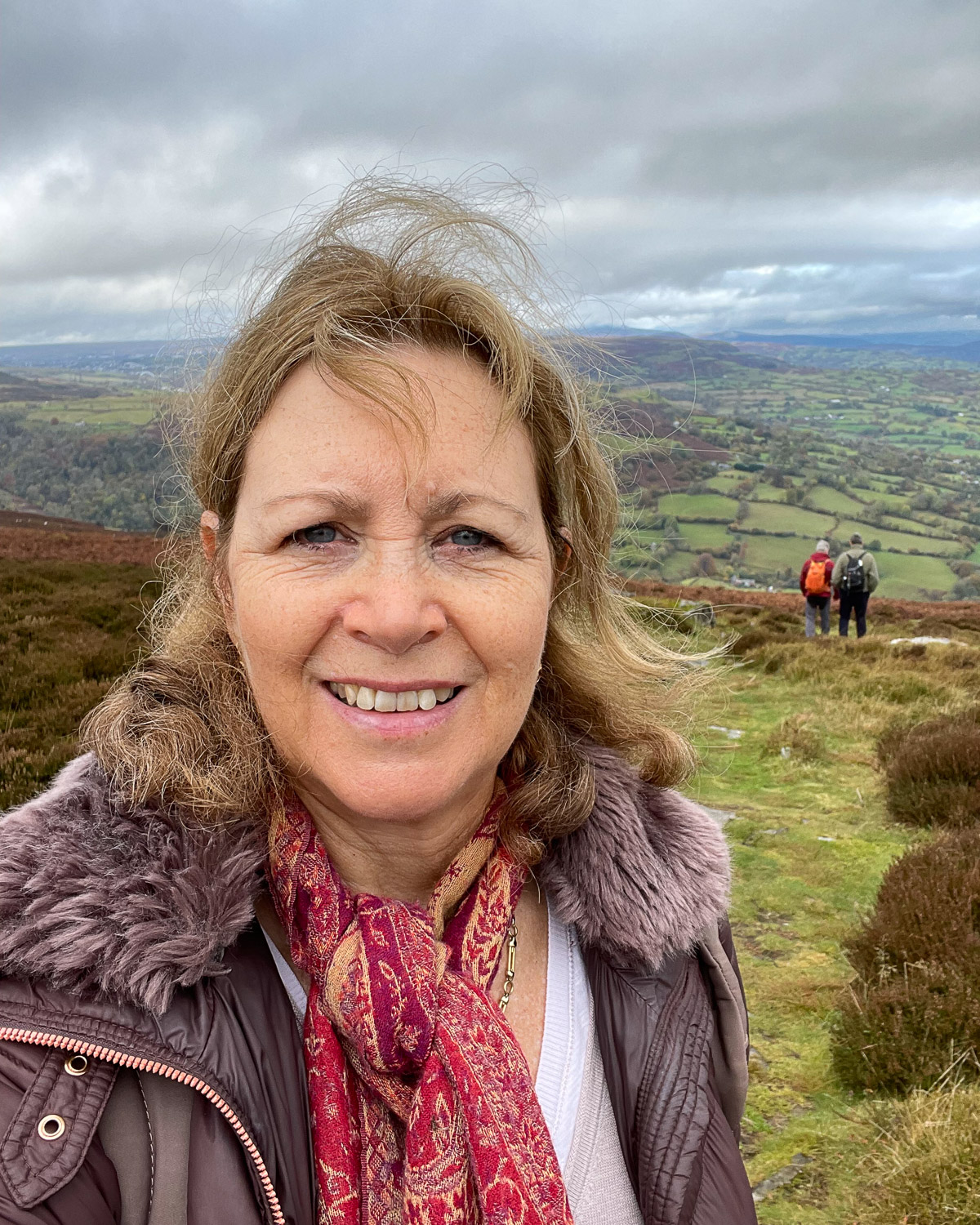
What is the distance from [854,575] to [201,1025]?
1624 centimetres

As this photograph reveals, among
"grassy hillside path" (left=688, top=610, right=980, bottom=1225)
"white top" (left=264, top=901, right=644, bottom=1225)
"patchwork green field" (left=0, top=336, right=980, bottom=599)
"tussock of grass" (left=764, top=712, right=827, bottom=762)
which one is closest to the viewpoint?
"white top" (left=264, top=901, right=644, bottom=1225)

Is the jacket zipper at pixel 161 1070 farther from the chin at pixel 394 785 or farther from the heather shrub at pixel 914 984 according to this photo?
the heather shrub at pixel 914 984

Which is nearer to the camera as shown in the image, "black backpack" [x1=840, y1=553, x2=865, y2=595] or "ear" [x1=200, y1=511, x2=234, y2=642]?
"ear" [x1=200, y1=511, x2=234, y2=642]

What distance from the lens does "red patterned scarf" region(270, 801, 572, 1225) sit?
4.81 ft

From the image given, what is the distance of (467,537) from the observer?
5.55ft

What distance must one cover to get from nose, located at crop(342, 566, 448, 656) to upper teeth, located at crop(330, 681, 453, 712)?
0.30ft

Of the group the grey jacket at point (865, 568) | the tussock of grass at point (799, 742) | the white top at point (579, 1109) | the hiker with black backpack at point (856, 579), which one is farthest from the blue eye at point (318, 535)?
the grey jacket at point (865, 568)

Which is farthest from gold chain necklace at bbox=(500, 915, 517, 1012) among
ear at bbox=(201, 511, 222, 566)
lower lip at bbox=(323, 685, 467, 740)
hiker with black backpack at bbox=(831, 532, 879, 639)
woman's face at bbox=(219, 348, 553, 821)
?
hiker with black backpack at bbox=(831, 532, 879, 639)

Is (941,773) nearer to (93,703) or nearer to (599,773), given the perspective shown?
(599,773)

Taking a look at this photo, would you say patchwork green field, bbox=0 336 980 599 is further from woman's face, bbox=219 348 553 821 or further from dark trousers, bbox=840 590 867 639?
dark trousers, bbox=840 590 867 639

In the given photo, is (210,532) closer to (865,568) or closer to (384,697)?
(384,697)

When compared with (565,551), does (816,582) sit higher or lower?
lower

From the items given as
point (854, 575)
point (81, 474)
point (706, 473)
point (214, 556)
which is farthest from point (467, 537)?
point (706, 473)

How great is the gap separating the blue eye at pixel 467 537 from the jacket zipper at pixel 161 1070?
0.97 meters
